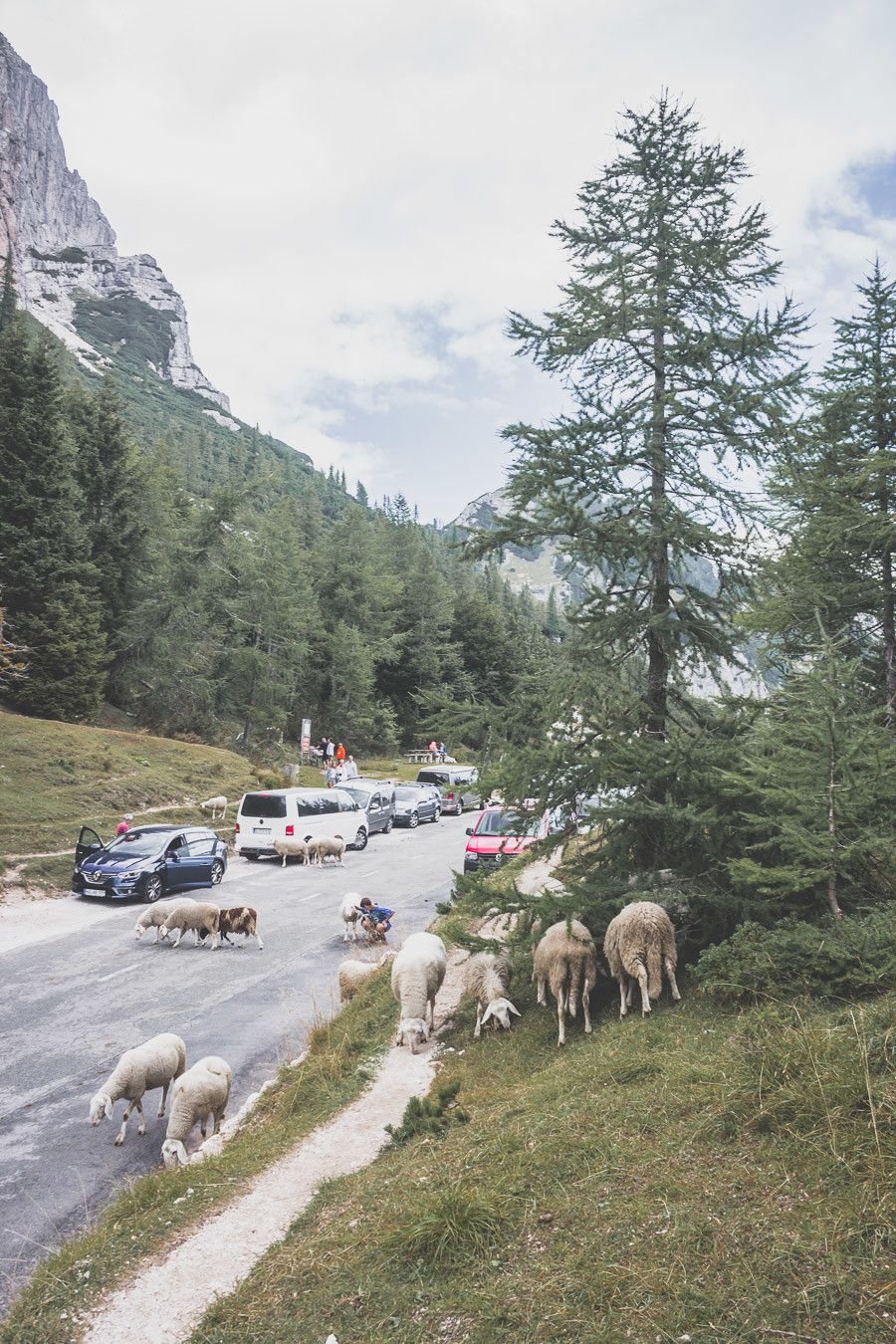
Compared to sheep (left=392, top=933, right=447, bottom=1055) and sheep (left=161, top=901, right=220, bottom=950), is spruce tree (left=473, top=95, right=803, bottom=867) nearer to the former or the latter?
sheep (left=392, top=933, right=447, bottom=1055)

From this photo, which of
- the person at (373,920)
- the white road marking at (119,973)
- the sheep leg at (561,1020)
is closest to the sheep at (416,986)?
the sheep leg at (561,1020)

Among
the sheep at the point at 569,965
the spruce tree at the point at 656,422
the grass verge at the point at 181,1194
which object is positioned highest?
the spruce tree at the point at 656,422

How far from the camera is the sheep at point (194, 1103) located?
24.9ft

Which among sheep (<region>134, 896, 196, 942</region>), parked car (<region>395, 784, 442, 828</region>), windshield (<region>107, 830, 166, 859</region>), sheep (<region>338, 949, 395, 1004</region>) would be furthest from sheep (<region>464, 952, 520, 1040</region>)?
parked car (<region>395, 784, 442, 828</region>)

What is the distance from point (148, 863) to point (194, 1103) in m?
12.0

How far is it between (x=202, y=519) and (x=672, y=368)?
42856 mm

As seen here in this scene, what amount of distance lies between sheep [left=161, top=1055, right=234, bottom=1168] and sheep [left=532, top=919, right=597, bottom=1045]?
3697 millimetres

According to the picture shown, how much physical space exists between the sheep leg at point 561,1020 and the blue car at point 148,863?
1374 cm

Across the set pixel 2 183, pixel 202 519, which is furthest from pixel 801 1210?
pixel 2 183

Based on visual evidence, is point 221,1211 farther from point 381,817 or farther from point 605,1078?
point 381,817

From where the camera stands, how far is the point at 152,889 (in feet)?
62.8

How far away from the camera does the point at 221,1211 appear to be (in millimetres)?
5742

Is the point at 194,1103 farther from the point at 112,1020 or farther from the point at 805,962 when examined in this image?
the point at 805,962

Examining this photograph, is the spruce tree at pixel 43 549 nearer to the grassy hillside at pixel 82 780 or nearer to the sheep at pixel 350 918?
the grassy hillside at pixel 82 780
